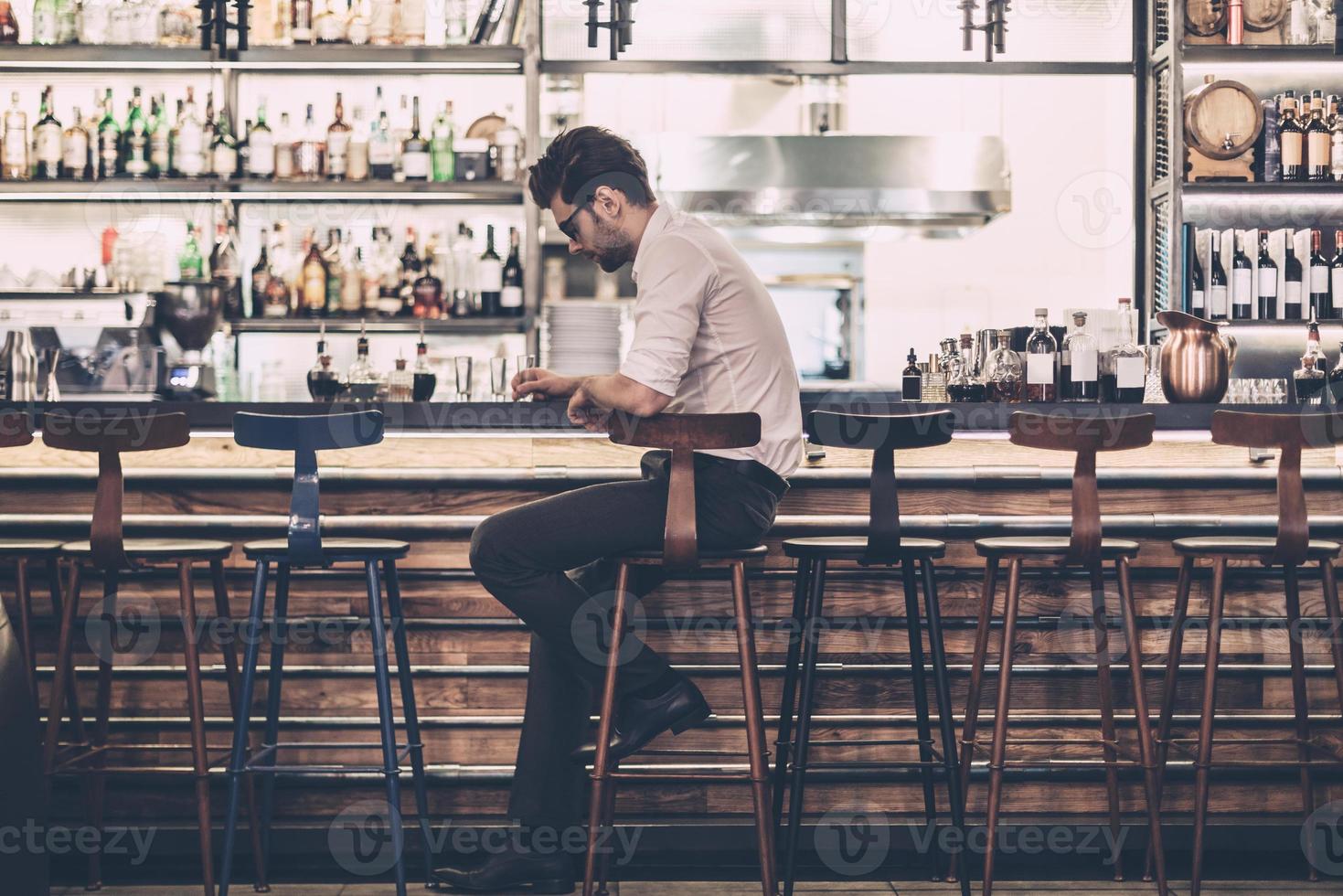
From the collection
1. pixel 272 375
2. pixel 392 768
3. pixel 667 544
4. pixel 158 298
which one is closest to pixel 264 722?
pixel 392 768

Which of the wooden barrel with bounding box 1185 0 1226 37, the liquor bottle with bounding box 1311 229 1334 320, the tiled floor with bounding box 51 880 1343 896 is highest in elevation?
the wooden barrel with bounding box 1185 0 1226 37

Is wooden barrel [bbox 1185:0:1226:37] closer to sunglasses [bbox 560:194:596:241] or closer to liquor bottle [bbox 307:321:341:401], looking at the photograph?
sunglasses [bbox 560:194:596:241]

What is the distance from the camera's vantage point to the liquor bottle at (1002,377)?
128 inches

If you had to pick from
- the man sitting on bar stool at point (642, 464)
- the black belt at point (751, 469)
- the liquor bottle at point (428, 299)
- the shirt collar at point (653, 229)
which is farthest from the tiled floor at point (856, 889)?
the liquor bottle at point (428, 299)

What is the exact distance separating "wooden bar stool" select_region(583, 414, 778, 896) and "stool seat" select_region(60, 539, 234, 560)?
2.88 feet

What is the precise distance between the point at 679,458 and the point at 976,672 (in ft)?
2.93

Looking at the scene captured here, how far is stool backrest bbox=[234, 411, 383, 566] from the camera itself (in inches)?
104

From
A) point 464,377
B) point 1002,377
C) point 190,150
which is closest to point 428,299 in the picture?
point 190,150

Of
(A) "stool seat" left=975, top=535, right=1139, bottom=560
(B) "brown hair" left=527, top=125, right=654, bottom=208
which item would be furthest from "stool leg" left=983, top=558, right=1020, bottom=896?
(B) "brown hair" left=527, top=125, right=654, bottom=208

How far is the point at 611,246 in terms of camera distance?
262cm

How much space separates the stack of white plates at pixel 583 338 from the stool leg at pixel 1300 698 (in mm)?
2544

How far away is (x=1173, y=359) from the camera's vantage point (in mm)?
3205

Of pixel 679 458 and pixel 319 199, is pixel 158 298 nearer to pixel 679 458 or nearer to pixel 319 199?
pixel 319 199

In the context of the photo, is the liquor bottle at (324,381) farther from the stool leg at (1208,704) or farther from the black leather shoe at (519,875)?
the stool leg at (1208,704)
